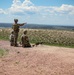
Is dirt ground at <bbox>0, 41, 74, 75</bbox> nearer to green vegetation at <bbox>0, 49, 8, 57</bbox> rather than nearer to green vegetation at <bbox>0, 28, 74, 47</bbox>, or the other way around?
green vegetation at <bbox>0, 49, 8, 57</bbox>

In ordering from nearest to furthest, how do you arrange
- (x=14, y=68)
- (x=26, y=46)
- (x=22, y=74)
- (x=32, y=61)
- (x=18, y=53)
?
1. (x=22, y=74)
2. (x=14, y=68)
3. (x=32, y=61)
4. (x=18, y=53)
5. (x=26, y=46)

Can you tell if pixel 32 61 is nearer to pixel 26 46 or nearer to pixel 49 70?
pixel 49 70

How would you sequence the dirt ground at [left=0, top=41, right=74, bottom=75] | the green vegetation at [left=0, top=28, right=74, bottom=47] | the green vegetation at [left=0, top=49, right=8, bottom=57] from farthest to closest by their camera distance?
the green vegetation at [left=0, top=28, right=74, bottom=47] → the green vegetation at [left=0, top=49, right=8, bottom=57] → the dirt ground at [left=0, top=41, right=74, bottom=75]

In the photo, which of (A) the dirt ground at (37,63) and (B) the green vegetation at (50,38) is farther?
(B) the green vegetation at (50,38)

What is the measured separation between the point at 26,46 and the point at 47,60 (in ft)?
20.9

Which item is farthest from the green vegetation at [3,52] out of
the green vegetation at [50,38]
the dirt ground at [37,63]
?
the green vegetation at [50,38]

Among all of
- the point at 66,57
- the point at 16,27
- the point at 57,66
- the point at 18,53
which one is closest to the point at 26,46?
the point at 16,27

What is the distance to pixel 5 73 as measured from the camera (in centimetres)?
1324

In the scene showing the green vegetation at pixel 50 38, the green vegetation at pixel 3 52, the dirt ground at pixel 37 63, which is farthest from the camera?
the green vegetation at pixel 50 38

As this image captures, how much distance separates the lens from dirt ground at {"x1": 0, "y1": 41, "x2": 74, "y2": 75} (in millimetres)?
13656

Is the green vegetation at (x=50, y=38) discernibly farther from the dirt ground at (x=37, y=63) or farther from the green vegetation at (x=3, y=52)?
the dirt ground at (x=37, y=63)

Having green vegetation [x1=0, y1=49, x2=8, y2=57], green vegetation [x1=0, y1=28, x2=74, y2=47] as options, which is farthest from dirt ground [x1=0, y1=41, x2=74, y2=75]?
green vegetation [x1=0, y1=28, x2=74, y2=47]

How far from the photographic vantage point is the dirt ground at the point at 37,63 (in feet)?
44.8

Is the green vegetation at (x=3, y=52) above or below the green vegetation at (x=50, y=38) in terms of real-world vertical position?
above
